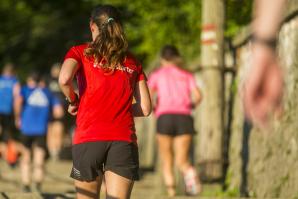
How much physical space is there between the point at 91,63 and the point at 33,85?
24.6ft

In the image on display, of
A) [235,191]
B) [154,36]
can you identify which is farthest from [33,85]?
[154,36]

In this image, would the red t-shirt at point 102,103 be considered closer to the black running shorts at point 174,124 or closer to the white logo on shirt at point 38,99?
the black running shorts at point 174,124

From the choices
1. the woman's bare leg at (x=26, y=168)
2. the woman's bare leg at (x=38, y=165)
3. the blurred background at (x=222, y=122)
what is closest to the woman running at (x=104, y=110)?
the blurred background at (x=222, y=122)

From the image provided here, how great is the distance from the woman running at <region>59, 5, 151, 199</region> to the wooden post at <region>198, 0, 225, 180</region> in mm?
5251

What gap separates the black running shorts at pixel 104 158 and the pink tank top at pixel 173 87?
5168mm

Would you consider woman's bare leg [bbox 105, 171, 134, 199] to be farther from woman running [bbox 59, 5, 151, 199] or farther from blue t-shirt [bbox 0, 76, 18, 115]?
blue t-shirt [bbox 0, 76, 18, 115]

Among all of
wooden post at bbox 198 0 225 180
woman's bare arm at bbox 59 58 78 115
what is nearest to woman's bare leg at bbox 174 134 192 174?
wooden post at bbox 198 0 225 180

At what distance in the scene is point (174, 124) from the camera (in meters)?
10.6

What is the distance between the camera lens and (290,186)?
29.3 ft

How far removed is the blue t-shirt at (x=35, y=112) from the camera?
12805 mm

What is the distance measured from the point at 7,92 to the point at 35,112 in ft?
8.40

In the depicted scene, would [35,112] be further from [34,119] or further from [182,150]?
[182,150]

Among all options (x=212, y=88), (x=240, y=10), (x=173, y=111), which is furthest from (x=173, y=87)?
(x=240, y=10)

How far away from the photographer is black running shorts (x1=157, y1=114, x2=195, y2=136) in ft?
34.9
